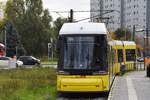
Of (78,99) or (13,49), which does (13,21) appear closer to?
(13,49)

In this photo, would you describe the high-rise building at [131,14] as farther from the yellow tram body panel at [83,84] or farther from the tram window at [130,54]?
the yellow tram body panel at [83,84]

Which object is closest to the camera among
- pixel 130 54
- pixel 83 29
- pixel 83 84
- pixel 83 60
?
pixel 83 84

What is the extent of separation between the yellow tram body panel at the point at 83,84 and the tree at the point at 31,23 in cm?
7882

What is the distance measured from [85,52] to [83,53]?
0.09 meters

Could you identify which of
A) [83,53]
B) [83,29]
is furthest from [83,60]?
[83,29]

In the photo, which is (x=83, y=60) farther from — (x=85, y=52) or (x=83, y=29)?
(x=83, y=29)

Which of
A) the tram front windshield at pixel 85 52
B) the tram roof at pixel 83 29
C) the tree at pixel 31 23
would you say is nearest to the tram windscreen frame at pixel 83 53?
the tram front windshield at pixel 85 52

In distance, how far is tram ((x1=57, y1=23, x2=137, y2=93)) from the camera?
21.6 metres

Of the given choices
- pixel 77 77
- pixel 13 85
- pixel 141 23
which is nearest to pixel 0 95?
pixel 77 77

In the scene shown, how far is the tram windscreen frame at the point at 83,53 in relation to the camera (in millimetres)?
21906

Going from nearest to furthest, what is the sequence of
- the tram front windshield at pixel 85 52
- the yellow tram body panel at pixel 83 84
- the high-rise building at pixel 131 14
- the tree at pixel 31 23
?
1. the yellow tram body panel at pixel 83 84
2. the tram front windshield at pixel 85 52
3. the tree at pixel 31 23
4. the high-rise building at pixel 131 14

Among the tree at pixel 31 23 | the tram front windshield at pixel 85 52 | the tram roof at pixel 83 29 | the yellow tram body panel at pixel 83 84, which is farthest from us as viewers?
the tree at pixel 31 23

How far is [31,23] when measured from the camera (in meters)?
100

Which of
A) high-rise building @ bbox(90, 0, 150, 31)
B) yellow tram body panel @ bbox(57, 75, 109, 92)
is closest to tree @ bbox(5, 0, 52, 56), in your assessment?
high-rise building @ bbox(90, 0, 150, 31)
